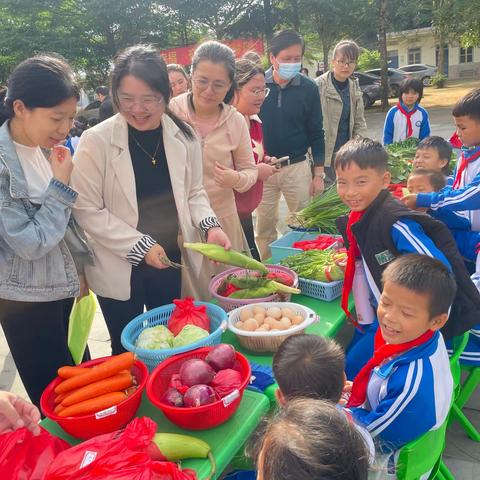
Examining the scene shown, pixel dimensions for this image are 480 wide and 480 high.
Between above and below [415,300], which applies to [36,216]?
above

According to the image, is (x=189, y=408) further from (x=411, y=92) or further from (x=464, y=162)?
(x=411, y=92)

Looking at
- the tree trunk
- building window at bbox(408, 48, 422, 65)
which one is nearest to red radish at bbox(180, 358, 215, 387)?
the tree trunk

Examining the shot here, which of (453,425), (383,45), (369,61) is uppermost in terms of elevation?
(369,61)

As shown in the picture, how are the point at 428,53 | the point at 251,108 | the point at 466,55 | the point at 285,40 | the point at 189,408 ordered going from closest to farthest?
1. the point at 189,408
2. the point at 251,108
3. the point at 285,40
4. the point at 466,55
5. the point at 428,53

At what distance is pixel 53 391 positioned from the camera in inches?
58.9

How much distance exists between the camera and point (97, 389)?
1425mm

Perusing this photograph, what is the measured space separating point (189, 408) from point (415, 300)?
894 mm

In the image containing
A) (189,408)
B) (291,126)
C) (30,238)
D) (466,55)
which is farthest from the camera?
(466,55)

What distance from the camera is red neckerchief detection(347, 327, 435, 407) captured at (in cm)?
162

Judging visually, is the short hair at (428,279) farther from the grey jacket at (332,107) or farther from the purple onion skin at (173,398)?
the grey jacket at (332,107)

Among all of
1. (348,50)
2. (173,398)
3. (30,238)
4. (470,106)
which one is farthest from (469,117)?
(30,238)

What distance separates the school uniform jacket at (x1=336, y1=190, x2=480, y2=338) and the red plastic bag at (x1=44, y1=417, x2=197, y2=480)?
1.30 meters

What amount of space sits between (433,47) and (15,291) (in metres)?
42.1

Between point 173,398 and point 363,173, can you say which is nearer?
point 173,398
